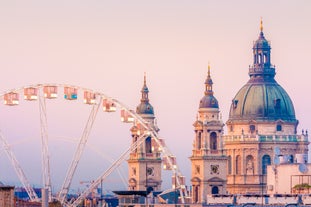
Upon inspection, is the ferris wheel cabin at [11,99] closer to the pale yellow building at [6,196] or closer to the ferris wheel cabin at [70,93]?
the ferris wheel cabin at [70,93]

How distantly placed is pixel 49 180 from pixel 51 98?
10136 mm

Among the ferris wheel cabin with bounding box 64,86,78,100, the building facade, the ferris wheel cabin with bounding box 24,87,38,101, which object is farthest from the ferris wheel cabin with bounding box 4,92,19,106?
the building facade

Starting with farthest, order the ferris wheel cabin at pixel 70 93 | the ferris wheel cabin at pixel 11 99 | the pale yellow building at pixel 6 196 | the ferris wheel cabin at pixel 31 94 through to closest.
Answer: the ferris wheel cabin at pixel 11 99 → the ferris wheel cabin at pixel 31 94 → the ferris wheel cabin at pixel 70 93 → the pale yellow building at pixel 6 196

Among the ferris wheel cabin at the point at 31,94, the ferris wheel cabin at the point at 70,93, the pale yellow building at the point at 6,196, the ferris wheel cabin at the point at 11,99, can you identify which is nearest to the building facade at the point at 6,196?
the pale yellow building at the point at 6,196

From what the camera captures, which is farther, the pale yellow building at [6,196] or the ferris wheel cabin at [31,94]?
the ferris wheel cabin at [31,94]

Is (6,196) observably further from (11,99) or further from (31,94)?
(31,94)


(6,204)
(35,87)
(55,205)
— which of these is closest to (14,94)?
(35,87)

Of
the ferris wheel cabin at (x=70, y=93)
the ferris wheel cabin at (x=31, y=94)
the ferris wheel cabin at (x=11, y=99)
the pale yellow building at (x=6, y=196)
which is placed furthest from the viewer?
the ferris wheel cabin at (x=11, y=99)

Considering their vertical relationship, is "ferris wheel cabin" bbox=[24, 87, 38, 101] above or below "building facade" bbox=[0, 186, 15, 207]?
above

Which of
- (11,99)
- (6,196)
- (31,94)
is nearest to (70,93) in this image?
(31,94)

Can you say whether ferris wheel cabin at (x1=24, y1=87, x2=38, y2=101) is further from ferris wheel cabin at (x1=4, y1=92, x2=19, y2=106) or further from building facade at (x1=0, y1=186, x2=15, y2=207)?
building facade at (x1=0, y1=186, x2=15, y2=207)

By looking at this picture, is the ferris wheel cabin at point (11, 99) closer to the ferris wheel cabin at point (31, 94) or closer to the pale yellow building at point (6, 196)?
the ferris wheel cabin at point (31, 94)

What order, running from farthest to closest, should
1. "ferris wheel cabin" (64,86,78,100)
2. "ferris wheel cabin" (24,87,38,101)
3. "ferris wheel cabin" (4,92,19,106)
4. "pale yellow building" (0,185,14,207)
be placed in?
1. "ferris wheel cabin" (4,92,19,106)
2. "ferris wheel cabin" (24,87,38,101)
3. "ferris wheel cabin" (64,86,78,100)
4. "pale yellow building" (0,185,14,207)

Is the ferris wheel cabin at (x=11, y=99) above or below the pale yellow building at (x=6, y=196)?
above
